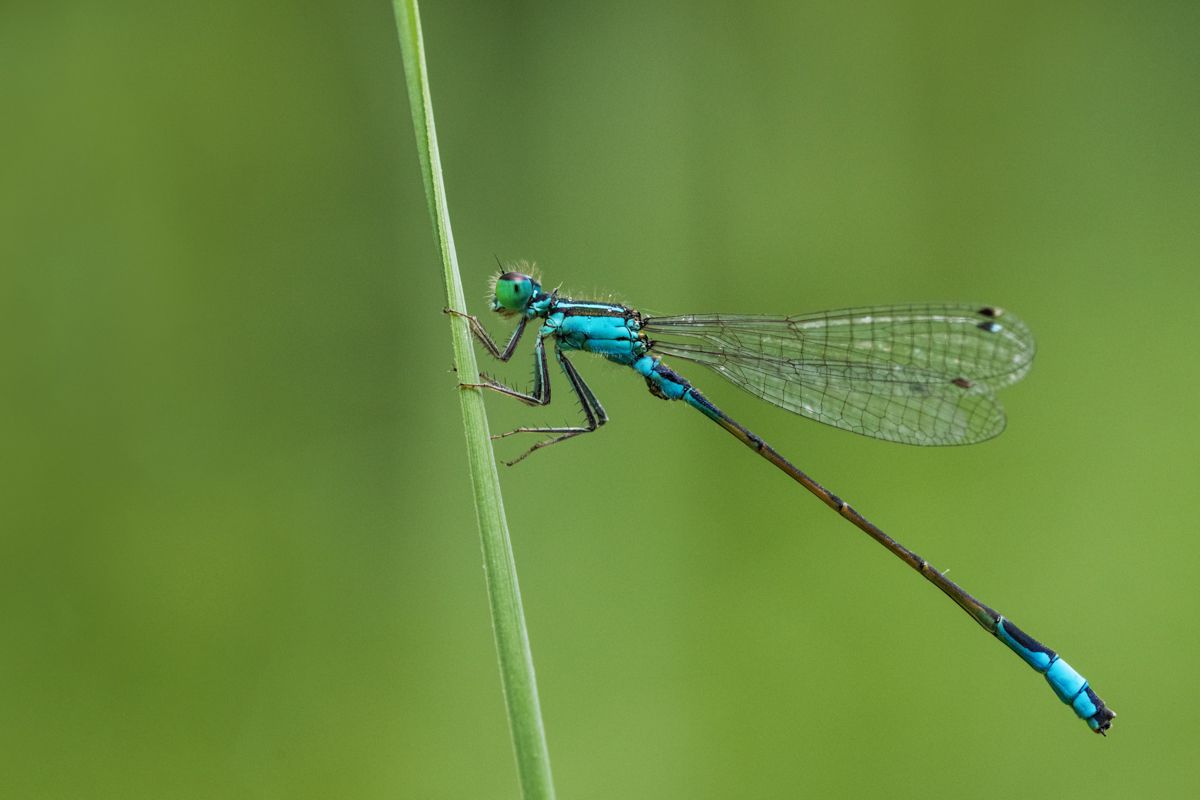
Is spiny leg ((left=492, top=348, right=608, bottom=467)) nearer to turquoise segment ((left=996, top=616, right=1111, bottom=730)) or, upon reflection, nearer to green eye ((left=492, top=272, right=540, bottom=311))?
green eye ((left=492, top=272, right=540, bottom=311))

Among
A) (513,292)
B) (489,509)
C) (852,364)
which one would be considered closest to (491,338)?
(513,292)

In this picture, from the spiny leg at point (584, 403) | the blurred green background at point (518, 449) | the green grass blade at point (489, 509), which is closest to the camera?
the green grass blade at point (489, 509)

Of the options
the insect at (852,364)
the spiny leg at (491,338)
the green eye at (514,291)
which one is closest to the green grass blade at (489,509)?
the spiny leg at (491,338)

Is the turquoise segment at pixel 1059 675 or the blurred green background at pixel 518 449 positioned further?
the blurred green background at pixel 518 449

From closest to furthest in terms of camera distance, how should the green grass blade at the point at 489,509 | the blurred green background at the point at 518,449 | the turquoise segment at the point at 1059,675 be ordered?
the green grass blade at the point at 489,509 → the turquoise segment at the point at 1059,675 → the blurred green background at the point at 518,449

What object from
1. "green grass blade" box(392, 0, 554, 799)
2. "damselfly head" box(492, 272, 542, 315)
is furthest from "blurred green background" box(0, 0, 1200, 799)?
"green grass blade" box(392, 0, 554, 799)

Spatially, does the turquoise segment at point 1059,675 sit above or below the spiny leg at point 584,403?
below

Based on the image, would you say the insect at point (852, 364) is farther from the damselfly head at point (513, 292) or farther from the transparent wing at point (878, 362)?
the damselfly head at point (513, 292)

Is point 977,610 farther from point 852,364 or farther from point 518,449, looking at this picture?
point 518,449
